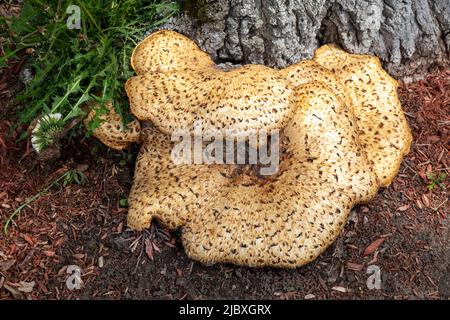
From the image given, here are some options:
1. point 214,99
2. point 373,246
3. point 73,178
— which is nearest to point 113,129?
point 73,178

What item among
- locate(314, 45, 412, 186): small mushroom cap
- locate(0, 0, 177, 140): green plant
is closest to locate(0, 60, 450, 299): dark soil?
locate(314, 45, 412, 186): small mushroom cap

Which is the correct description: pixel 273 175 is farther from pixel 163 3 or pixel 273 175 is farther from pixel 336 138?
pixel 163 3

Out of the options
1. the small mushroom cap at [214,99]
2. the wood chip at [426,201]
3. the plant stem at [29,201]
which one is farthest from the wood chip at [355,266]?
the plant stem at [29,201]

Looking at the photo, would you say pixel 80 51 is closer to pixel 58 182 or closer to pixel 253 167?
pixel 58 182

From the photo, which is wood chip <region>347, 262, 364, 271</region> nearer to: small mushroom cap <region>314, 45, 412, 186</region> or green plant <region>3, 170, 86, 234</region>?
small mushroom cap <region>314, 45, 412, 186</region>

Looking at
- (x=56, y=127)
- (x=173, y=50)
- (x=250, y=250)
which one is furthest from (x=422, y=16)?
(x=56, y=127)

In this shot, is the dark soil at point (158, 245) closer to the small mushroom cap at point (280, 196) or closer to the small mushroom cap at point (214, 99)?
the small mushroom cap at point (280, 196)
